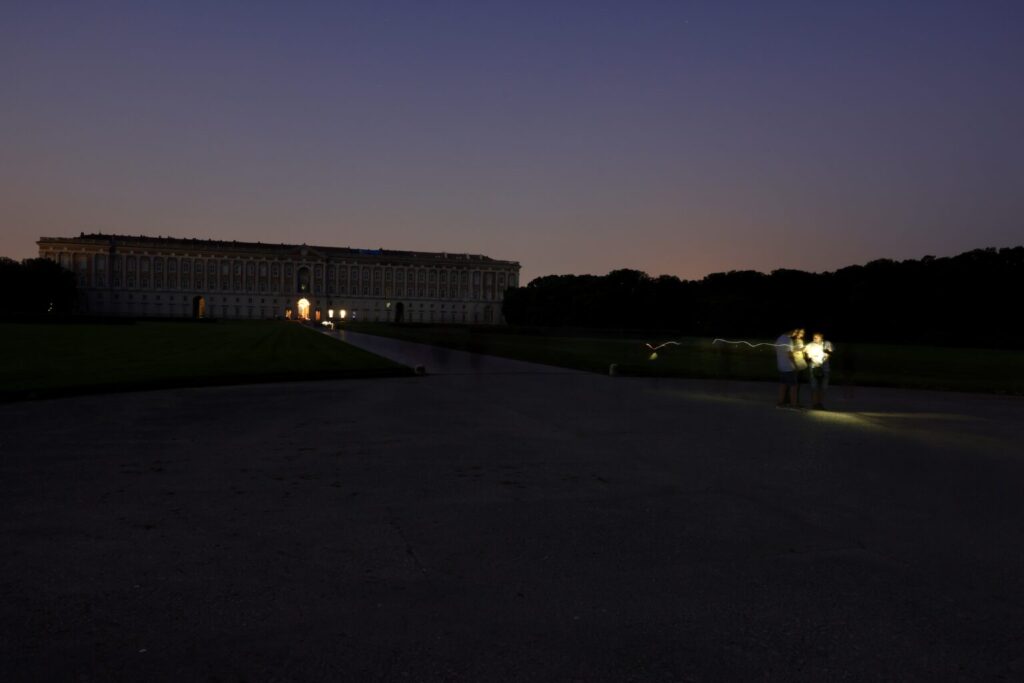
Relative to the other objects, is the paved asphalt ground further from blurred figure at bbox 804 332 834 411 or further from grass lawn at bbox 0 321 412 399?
grass lawn at bbox 0 321 412 399

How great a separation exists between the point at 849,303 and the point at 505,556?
9961cm

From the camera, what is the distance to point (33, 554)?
5867mm

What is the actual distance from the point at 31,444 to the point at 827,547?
11.0 meters

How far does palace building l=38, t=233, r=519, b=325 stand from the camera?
171000 millimetres

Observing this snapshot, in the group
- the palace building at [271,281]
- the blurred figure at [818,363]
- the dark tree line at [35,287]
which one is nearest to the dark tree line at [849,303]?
the blurred figure at [818,363]

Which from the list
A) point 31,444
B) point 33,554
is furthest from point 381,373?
point 33,554

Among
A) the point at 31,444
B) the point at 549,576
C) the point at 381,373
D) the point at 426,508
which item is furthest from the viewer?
the point at 381,373

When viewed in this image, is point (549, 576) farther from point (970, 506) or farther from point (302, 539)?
point (970, 506)

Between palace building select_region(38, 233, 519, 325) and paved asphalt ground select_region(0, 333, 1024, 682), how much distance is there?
177402 mm

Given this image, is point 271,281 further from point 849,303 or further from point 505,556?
point 505,556

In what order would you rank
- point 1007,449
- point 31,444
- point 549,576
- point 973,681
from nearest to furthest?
point 973,681 → point 549,576 → point 31,444 → point 1007,449

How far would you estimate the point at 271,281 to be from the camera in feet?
607

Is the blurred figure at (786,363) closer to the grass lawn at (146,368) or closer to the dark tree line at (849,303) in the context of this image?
the grass lawn at (146,368)

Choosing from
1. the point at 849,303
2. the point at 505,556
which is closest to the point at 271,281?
the point at 849,303
